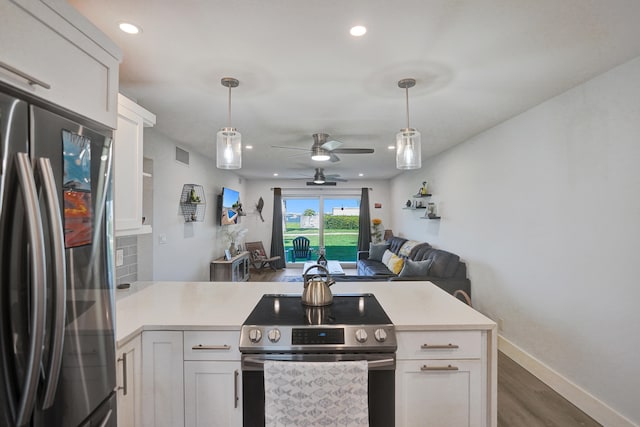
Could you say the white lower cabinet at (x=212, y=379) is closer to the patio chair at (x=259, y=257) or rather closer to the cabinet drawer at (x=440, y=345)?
the cabinet drawer at (x=440, y=345)

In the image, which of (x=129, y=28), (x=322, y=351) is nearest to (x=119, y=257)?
(x=129, y=28)

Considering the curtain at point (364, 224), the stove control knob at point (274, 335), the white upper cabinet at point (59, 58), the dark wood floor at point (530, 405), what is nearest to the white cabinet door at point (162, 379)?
the stove control knob at point (274, 335)

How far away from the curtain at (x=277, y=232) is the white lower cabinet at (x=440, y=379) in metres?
6.48

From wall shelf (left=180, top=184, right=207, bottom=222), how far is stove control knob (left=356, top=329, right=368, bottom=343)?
3.33 meters

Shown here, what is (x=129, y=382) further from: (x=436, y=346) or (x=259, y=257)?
(x=259, y=257)

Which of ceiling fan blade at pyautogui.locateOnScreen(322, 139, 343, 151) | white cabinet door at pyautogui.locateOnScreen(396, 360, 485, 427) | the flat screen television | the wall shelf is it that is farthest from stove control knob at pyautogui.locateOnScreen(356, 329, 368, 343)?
the flat screen television

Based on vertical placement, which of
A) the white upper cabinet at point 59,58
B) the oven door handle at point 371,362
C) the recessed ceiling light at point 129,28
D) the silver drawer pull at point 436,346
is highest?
the recessed ceiling light at point 129,28

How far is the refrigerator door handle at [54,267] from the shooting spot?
30.8 inches

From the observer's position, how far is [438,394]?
151 centimetres

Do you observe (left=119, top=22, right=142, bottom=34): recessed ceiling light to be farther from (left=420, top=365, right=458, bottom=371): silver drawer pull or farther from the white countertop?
(left=420, top=365, right=458, bottom=371): silver drawer pull

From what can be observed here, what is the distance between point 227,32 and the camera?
1.54 m

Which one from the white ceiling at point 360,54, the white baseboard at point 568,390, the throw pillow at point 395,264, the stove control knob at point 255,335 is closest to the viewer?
the white ceiling at point 360,54

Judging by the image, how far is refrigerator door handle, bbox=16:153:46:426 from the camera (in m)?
0.72

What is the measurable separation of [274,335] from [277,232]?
6482mm
